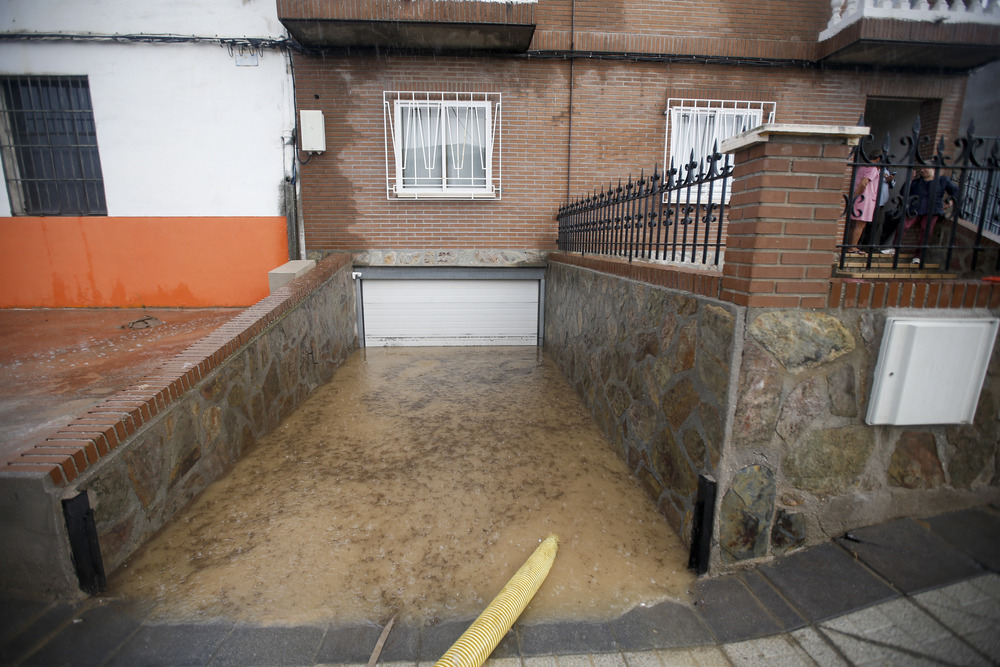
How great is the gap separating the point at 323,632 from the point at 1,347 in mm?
5453

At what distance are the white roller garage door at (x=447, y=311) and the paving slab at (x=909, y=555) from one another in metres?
5.40

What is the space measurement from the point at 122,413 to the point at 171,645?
1190 millimetres

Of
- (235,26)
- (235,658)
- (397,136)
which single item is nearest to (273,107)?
(235,26)

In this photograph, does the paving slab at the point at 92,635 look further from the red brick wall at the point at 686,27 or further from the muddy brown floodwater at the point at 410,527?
the red brick wall at the point at 686,27

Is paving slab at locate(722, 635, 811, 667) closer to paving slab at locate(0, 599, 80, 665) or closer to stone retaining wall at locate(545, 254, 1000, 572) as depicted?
stone retaining wall at locate(545, 254, 1000, 572)

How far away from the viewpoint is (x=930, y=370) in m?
2.21

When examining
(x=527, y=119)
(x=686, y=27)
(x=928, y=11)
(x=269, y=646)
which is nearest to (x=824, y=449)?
(x=269, y=646)

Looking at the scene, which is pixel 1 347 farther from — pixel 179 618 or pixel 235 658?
pixel 235 658

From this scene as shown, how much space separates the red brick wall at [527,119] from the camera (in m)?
6.69

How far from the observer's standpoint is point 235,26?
256 inches

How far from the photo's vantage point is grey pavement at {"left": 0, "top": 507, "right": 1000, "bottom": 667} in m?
1.86

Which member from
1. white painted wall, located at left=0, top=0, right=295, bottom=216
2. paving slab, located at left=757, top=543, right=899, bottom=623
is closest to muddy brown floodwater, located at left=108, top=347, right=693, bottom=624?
paving slab, located at left=757, top=543, right=899, bottom=623

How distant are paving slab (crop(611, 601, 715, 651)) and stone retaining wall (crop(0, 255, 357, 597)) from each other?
250 cm

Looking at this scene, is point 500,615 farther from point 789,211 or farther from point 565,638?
point 789,211
